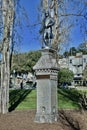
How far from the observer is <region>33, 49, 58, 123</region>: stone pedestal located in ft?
43.8

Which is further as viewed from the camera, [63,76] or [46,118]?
[63,76]

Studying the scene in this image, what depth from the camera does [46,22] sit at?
1415cm

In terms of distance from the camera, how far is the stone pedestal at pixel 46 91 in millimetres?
13352

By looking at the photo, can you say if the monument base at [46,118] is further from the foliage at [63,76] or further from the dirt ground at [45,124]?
the foliage at [63,76]

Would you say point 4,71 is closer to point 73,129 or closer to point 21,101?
point 21,101

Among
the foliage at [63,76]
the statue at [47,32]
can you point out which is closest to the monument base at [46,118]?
the statue at [47,32]

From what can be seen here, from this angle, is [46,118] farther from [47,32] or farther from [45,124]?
[47,32]

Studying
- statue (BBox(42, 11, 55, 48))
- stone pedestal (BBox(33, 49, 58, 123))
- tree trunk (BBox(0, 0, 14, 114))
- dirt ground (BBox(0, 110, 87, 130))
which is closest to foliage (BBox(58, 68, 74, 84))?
tree trunk (BBox(0, 0, 14, 114))

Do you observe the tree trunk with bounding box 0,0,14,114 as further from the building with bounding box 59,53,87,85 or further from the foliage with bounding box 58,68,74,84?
the building with bounding box 59,53,87,85

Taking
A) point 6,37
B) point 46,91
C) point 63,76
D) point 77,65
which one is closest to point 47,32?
point 46,91

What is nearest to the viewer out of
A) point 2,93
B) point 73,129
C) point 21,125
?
point 73,129

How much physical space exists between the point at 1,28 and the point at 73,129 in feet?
28.0

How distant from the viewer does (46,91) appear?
43.9 ft

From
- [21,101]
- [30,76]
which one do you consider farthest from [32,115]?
[30,76]
